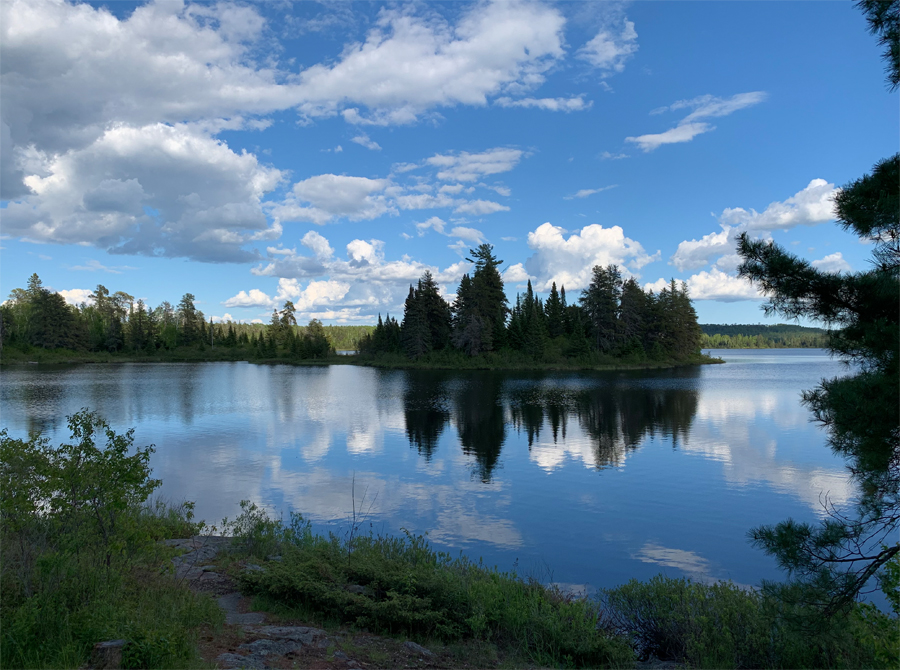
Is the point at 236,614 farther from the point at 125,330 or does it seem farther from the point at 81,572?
the point at 125,330

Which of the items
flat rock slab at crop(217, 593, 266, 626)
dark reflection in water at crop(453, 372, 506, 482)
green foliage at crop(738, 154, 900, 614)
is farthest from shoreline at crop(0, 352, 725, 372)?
green foliage at crop(738, 154, 900, 614)

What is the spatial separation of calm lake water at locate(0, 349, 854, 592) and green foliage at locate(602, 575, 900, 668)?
2079 millimetres

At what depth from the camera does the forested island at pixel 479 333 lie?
80.6 meters

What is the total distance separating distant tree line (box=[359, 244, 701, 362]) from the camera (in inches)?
3172

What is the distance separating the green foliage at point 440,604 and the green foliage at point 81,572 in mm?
1595

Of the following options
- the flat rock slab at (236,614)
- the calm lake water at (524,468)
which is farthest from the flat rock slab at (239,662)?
the calm lake water at (524,468)

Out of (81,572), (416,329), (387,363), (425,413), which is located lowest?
(425,413)

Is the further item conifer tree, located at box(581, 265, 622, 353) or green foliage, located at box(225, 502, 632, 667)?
conifer tree, located at box(581, 265, 622, 353)

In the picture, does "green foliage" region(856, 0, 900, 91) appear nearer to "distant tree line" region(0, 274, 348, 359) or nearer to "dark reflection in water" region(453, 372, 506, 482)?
"dark reflection in water" region(453, 372, 506, 482)

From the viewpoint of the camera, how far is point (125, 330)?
388ft

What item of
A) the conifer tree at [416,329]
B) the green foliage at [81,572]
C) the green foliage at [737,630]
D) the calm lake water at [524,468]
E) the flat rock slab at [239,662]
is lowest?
the calm lake water at [524,468]

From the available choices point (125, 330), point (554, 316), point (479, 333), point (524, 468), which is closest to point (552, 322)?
point (554, 316)

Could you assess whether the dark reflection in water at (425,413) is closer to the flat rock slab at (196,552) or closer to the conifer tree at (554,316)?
the flat rock slab at (196,552)

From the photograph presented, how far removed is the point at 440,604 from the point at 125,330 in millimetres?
132115
